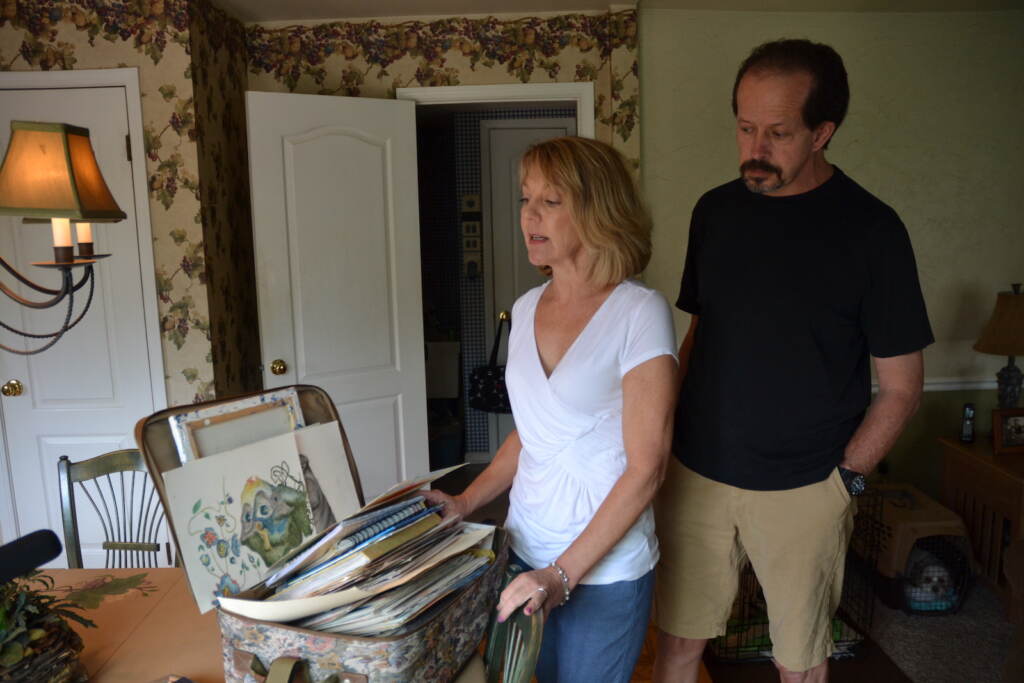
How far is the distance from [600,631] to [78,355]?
256 centimetres

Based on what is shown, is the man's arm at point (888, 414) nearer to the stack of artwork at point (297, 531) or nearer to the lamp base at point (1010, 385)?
the stack of artwork at point (297, 531)

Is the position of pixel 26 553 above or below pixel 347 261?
below

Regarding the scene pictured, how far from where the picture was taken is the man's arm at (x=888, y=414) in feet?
4.59

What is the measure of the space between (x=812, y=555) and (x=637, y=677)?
0.76 meters

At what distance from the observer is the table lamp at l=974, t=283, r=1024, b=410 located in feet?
8.75

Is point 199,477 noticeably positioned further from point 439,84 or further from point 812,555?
point 439,84

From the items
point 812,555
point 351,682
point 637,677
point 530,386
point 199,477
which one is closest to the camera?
point 351,682

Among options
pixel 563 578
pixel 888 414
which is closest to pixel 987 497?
pixel 888 414

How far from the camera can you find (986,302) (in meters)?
3.10

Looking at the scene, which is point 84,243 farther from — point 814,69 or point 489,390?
point 489,390

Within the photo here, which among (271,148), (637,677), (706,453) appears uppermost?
(271,148)

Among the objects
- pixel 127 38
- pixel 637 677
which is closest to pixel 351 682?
pixel 637 677

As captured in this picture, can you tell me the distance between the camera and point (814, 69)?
4.42 ft

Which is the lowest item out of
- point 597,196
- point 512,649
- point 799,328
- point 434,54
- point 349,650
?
point 512,649
